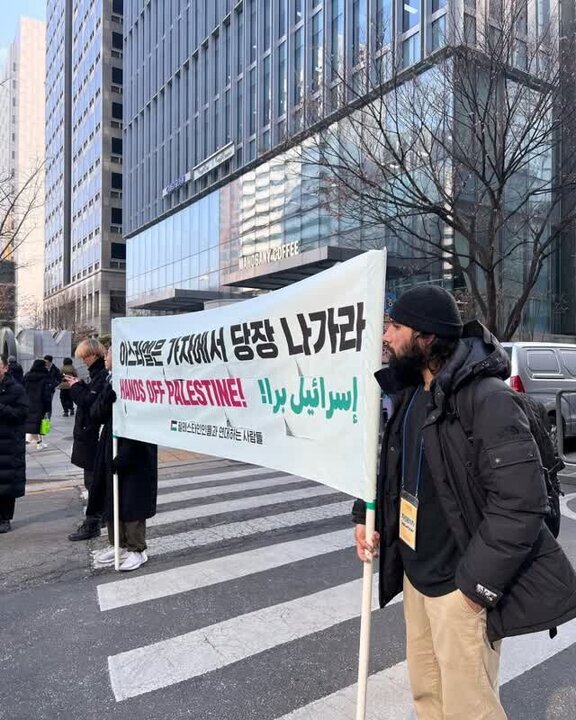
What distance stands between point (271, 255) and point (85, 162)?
186 ft

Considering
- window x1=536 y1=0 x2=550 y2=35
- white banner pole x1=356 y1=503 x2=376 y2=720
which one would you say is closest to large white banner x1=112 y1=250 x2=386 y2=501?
white banner pole x1=356 y1=503 x2=376 y2=720

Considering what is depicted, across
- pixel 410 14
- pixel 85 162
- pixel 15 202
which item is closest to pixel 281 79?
pixel 410 14

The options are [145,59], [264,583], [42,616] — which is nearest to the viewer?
[42,616]

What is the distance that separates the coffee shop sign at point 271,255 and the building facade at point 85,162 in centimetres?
3542

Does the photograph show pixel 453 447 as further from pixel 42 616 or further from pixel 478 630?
pixel 42 616

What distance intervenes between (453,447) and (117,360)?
375 centimetres

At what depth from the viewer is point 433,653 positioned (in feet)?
7.55

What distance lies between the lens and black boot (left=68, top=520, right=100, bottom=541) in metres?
5.61

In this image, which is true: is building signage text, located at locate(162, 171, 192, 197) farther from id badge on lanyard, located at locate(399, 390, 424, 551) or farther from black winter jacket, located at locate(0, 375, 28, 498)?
id badge on lanyard, located at locate(399, 390, 424, 551)

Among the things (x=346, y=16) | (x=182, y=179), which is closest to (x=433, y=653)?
(x=346, y=16)

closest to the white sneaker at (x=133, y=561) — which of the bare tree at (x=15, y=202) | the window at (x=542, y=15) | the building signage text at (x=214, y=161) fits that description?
the bare tree at (x=15, y=202)

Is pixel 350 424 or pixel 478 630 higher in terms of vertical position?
pixel 350 424

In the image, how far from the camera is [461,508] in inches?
77.3

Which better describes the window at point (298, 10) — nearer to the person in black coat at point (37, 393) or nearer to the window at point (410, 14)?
the window at point (410, 14)
